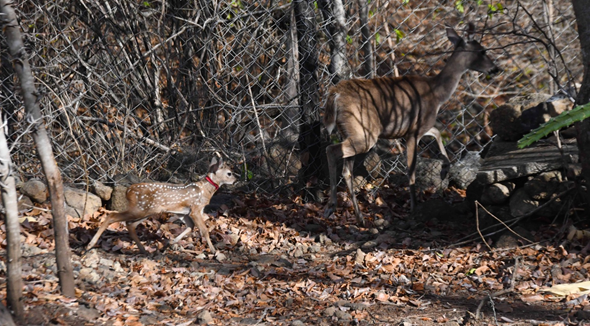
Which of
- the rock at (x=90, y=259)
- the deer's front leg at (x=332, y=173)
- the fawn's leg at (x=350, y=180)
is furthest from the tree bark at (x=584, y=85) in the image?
the rock at (x=90, y=259)

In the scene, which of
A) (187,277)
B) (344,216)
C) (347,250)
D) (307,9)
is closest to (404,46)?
(307,9)

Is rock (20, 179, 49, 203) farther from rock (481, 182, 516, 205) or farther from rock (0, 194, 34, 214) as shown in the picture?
rock (481, 182, 516, 205)

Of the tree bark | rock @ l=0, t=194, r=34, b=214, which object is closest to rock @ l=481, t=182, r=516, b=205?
the tree bark

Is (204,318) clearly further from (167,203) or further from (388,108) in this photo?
(388,108)

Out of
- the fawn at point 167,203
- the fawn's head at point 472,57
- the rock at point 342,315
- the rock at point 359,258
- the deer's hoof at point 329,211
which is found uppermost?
the fawn's head at point 472,57

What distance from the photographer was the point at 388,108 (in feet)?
23.1

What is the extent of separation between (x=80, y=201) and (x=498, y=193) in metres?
4.09

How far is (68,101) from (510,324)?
5.10 meters

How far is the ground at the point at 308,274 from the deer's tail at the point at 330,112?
103 centimetres

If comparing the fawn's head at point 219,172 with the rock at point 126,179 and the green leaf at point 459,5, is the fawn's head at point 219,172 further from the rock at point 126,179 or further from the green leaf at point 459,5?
the green leaf at point 459,5

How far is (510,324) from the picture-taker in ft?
14.4

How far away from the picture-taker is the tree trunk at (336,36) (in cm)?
729

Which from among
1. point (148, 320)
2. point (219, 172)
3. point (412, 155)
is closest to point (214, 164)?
point (219, 172)

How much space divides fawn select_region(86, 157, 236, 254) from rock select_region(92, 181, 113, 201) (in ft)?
3.64
